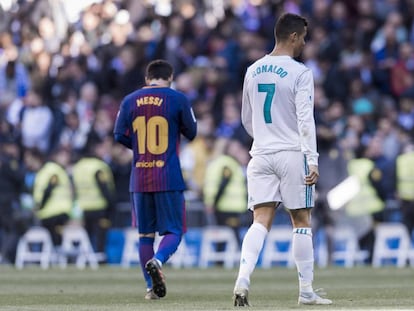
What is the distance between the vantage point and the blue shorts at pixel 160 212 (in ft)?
46.0

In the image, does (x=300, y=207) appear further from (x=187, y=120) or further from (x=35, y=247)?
(x=35, y=247)

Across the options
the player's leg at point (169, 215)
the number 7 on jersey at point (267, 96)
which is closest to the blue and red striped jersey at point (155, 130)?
the player's leg at point (169, 215)

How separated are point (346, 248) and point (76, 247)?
4738 mm

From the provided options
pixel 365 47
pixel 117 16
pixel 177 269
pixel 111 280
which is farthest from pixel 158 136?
pixel 117 16

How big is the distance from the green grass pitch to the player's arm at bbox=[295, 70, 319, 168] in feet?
4.16

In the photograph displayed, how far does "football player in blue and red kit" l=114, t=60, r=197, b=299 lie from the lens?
1402 cm

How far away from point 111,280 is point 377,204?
288 inches

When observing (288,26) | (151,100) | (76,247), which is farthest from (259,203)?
(76,247)

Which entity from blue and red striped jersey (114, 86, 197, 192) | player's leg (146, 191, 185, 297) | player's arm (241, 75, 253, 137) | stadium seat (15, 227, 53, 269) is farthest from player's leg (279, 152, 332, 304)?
stadium seat (15, 227, 53, 269)

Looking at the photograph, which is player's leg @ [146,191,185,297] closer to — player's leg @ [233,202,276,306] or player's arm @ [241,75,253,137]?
player's arm @ [241,75,253,137]

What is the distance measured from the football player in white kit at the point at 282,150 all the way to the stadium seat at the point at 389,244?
40.2ft

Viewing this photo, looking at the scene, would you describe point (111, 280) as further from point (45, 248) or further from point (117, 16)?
point (117, 16)

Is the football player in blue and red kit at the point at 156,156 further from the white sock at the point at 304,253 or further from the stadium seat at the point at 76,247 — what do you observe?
the stadium seat at the point at 76,247

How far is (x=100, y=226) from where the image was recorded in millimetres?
24703
